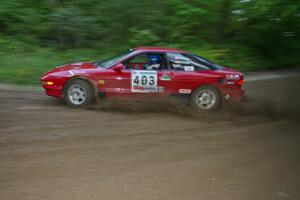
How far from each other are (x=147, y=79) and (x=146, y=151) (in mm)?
3186

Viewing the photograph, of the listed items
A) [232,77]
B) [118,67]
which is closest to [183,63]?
[232,77]

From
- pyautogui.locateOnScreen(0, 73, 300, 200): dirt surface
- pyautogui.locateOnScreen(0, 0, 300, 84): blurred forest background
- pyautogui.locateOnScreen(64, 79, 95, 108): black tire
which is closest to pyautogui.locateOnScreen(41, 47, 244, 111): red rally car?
pyautogui.locateOnScreen(64, 79, 95, 108): black tire

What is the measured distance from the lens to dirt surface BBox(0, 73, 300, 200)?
18.3 feet

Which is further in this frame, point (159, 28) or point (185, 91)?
point (159, 28)

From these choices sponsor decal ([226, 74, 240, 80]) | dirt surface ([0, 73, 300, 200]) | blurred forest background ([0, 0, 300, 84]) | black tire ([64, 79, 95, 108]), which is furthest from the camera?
blurred forest background ([0, 0, 300, 84])

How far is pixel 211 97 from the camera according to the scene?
10383 mm

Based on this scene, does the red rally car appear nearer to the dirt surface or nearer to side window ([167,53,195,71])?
side window ([167,53,195,71])

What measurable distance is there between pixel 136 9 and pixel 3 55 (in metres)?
5.14

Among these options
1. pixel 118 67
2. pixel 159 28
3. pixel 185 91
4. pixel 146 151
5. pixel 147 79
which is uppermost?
pixel 159 28

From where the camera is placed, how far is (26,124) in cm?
823

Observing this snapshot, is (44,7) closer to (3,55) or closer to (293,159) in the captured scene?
(3,55)

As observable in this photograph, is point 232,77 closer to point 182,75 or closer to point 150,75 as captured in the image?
point 182,75

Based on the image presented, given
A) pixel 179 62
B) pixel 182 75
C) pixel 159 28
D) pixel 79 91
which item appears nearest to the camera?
pixel 79 91

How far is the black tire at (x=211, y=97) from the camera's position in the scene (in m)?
10.3
